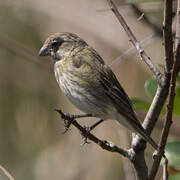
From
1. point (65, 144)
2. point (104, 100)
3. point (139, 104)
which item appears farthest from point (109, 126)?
point (139, 104)

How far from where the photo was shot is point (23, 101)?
6.86 m

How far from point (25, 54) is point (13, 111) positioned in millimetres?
1244

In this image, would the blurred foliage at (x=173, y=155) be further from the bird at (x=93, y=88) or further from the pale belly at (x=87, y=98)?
the pale belly at (x=87, y=98)

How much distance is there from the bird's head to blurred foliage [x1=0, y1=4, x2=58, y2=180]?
1.92 m

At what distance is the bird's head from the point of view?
4645 mm

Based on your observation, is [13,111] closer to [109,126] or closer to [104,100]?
[109,126]

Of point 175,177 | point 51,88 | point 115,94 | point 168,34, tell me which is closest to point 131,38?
point 168,34

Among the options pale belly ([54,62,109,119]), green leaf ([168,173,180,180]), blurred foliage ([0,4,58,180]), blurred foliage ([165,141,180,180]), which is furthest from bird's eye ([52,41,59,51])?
blurred foliage ([0,4,58,180])

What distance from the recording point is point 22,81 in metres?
7.09

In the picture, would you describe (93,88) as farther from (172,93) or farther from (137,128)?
(172,93)

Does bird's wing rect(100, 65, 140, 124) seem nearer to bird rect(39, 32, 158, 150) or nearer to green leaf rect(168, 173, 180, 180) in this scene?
bird rect(39, 32, 158, 150)

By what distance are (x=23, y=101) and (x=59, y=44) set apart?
7.51 feet

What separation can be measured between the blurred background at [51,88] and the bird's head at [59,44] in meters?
1.10

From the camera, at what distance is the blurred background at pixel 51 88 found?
6117 millimetres
